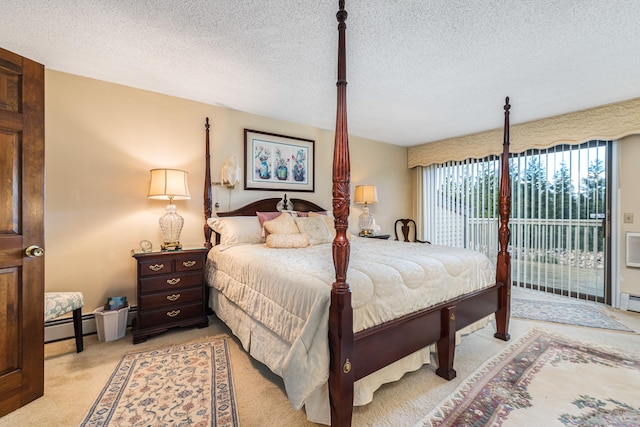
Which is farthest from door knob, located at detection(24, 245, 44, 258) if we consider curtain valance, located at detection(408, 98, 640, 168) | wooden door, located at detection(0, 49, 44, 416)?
curtain valance, located at detection(408, 98, 640, 168)

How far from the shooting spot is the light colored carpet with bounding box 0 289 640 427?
1.55 m

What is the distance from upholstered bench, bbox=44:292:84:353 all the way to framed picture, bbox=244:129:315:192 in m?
1.99

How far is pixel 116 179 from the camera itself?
2.80 metres

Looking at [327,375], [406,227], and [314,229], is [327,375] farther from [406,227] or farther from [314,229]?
[406,227]

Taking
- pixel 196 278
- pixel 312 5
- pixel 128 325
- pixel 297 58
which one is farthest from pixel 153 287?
→ pixel 312 5

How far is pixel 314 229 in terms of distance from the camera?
312cm

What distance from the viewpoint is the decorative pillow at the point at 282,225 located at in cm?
294

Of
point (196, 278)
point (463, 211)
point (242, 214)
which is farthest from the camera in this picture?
point (463, 211)

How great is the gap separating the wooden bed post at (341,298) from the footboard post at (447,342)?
87cm

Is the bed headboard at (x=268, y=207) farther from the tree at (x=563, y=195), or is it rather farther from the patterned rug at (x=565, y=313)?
the tree at (x=563, y=195)

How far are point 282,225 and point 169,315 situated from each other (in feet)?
4.41

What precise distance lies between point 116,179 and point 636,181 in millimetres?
5765

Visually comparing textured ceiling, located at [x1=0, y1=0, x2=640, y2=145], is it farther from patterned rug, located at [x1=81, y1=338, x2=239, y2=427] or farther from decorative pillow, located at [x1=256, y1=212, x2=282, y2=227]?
patterned rug, located at [x1=81, y1=338, x2=239, y2=427]

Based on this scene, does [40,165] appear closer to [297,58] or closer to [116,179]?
[116,179]
